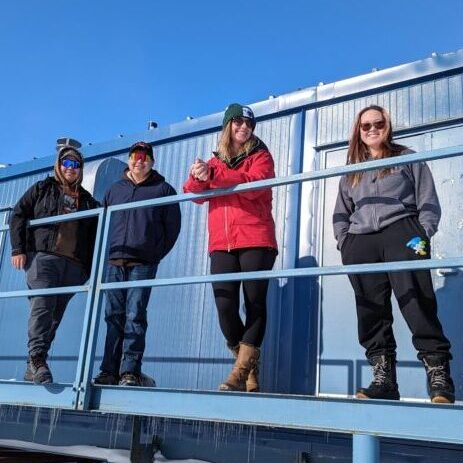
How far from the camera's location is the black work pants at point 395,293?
2.52 metres

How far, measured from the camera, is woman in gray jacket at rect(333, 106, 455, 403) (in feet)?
8.21

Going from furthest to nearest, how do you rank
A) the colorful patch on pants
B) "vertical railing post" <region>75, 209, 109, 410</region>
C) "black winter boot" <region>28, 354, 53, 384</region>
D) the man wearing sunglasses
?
the man wearing sunglasses → "black winter boot" <region>28, 354, 53, 384</region> → "vertical railing post" <region>75, 209, 109, 410</region> → the colorful patch on pants

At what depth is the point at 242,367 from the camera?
287 cm

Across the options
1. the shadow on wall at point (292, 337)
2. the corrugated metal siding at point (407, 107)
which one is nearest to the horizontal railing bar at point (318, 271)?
Result: the shadow on wall at point (292, 337)

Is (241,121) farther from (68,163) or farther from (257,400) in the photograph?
(257,400)

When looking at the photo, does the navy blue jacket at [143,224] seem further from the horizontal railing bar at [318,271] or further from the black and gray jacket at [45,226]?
the horizontal railing bar at [318,271]

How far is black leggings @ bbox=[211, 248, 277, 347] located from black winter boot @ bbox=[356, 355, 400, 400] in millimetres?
615

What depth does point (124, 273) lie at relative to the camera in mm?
3512

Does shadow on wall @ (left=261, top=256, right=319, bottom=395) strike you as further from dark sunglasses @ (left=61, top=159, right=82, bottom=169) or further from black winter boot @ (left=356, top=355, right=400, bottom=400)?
dark sunglasses @ (left=61, top=159, right=82, bottom=169)

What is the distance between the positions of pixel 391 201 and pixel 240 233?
2.58 feet

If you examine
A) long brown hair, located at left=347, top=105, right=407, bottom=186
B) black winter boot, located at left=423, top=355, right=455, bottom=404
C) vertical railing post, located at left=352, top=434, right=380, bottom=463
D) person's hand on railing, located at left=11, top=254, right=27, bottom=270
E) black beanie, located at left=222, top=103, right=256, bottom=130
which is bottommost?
vertical railing post, located at left=352, top=434, right=380, bottom=463

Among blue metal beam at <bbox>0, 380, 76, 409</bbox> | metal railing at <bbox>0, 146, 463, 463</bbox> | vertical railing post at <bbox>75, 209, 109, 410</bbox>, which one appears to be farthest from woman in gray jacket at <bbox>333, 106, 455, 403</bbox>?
blue metal beam at <bbox>0, 380, 76, 409</bbox>

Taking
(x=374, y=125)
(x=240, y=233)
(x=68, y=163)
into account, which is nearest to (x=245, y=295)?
(x=240, y=233)

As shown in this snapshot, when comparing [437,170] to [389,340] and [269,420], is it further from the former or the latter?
[269,420]
